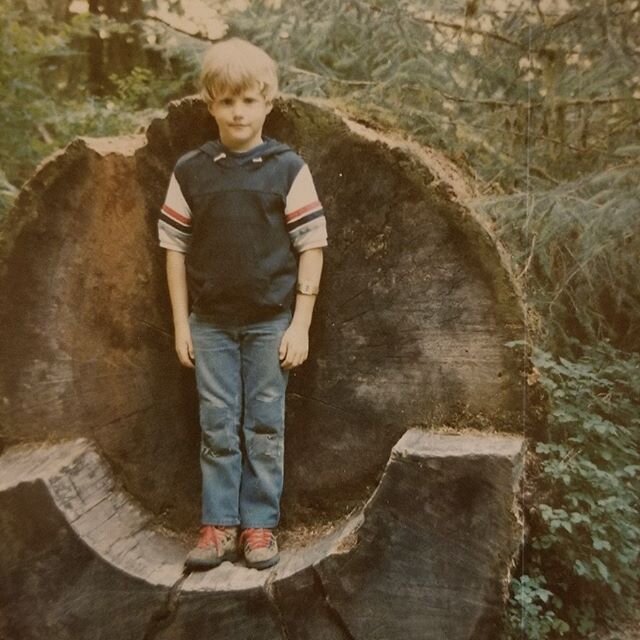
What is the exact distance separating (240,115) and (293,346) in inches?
26.9

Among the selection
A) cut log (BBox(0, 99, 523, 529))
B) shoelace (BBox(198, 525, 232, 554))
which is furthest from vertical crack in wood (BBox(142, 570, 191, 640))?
cut log (BBox(0, 99, 523, 529))

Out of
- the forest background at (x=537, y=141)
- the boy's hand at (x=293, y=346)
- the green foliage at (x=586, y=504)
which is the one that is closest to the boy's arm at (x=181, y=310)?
the boy's hand at (x=293, y=346)

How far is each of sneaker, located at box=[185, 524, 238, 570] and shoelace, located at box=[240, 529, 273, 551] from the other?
0.12 feet

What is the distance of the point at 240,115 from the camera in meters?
1.99

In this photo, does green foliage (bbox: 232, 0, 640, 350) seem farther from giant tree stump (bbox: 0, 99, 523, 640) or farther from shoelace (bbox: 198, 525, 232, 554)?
shoelace (bbox: 198, 525, 232, 554)

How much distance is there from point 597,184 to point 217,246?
1.40 m

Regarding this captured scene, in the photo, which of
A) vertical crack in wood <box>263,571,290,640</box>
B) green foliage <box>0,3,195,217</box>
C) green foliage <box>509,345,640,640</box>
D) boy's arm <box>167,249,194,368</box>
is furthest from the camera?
green foliage <box>0,3,195,217</box>

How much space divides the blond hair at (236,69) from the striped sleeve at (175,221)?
31cm

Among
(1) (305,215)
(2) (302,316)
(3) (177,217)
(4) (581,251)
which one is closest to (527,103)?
(4) (581,251)

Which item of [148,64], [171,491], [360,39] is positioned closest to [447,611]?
[171,491]

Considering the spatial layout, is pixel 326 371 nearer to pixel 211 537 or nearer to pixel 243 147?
pixel 211 537

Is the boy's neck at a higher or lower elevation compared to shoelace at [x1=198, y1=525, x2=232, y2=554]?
higher

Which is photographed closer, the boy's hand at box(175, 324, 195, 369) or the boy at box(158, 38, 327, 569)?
the boy at box(158, 38, 327, 569)

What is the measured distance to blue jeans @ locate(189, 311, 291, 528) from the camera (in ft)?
6.94
